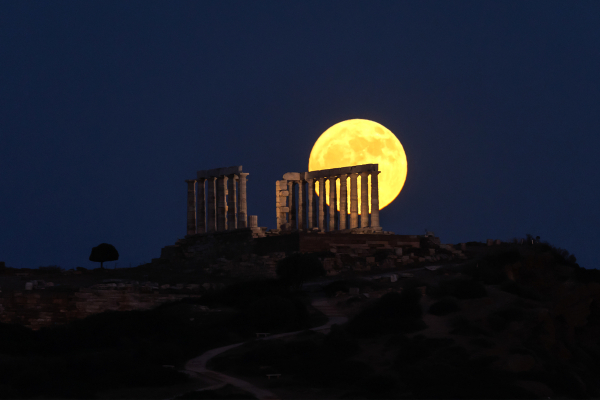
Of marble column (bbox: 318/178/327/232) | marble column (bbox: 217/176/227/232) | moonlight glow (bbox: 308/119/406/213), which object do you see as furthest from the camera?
moonlight glow (bbox: 308/119/406/213)

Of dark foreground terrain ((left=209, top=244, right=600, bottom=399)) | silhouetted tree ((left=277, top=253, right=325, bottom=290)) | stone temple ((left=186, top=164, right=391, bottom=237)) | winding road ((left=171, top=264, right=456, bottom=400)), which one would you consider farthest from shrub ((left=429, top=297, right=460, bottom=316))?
stone temple ((left=186, top=164, right=391, bottom=237))

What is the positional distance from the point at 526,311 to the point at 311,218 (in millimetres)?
40419

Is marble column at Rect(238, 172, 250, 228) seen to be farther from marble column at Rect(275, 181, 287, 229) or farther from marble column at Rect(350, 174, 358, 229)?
marble column at Rect(350, 174, 358, 229)

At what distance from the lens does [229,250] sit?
7412 cm

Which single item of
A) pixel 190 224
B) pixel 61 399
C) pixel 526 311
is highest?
pixel 190 224

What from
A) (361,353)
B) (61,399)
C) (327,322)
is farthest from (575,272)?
(61,399)

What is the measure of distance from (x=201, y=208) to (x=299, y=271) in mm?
26172

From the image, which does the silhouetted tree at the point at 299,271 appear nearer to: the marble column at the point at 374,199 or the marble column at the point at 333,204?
the marble column at the point at 374,199

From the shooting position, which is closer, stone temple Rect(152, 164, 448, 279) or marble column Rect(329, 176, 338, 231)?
stone temple Rect(152, 164, 448, 279)

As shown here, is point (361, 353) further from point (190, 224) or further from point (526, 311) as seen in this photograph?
point (190, 224)

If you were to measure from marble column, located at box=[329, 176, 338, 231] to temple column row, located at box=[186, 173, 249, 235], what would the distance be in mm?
7678

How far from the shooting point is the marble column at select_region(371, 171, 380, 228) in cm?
7694

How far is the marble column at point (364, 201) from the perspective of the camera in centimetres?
7681

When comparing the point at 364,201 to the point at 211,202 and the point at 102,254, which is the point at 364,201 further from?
the point at 102,254
